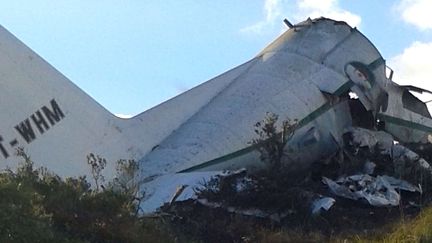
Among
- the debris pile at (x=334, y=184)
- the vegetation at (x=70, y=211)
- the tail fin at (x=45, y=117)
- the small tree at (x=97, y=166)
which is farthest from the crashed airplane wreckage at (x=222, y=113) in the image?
the vegetation at (x=70, y=211)

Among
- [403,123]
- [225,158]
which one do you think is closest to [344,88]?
[403,123]

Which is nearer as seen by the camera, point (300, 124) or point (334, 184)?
point (334, 184)

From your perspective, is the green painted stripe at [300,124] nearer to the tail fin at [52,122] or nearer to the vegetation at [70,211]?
the tail fin at [52,122]

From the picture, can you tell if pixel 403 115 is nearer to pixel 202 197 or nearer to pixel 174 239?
pixel 202 197

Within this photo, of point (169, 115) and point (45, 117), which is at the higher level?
point (169, 115)

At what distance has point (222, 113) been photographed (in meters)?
13.0

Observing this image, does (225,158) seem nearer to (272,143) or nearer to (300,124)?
(272,143)

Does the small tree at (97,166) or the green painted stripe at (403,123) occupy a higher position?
the green painted stripe at (403,123)

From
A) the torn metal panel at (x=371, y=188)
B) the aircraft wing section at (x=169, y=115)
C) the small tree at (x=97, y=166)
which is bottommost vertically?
the torn metal panel at (x=371, y=188)

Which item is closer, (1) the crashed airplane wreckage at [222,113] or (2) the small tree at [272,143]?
(1) the crashed airplane wreckage at [222,113]

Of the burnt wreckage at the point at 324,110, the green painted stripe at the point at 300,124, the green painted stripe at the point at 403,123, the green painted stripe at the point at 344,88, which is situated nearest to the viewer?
the green painted stripe at the point at 300,124

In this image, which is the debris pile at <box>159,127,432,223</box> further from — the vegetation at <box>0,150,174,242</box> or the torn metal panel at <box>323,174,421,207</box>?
the vegetation at <box>0,150,174,242</box>

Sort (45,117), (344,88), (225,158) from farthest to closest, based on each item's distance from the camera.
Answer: (344,88)
(225,158)
(45,117)

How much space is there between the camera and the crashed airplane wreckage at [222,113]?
922 centimetres
